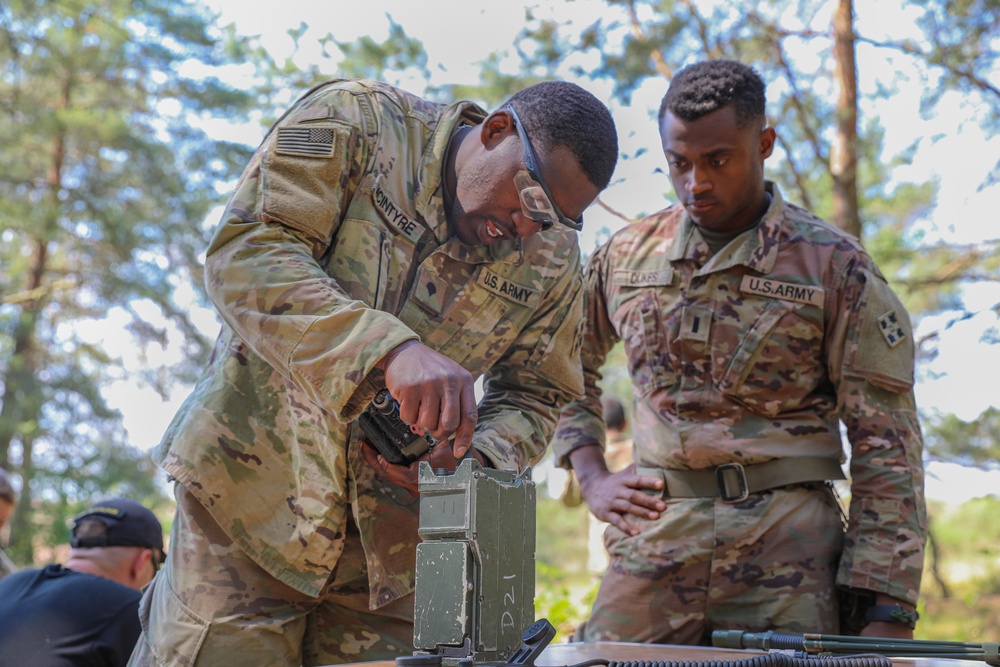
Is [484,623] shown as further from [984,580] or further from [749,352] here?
[984,580]

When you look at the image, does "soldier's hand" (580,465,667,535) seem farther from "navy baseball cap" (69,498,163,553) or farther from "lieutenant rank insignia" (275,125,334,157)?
"navy baseball cap" (69,498,163,553)

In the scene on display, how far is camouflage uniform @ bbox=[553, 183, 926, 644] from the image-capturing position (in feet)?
A: 10.2

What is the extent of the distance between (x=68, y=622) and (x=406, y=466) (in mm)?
2237

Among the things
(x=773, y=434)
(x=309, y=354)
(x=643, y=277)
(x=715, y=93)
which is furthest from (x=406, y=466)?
(x=715, y=93)

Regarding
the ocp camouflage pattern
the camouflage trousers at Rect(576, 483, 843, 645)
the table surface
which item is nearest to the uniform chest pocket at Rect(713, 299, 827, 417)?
the camouflage trousers at Rect(576, 483, 843, 645)

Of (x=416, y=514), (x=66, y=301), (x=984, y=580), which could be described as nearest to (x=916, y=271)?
(x=984, y=580)

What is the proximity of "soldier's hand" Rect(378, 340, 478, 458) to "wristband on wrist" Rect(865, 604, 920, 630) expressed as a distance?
1.73 meters

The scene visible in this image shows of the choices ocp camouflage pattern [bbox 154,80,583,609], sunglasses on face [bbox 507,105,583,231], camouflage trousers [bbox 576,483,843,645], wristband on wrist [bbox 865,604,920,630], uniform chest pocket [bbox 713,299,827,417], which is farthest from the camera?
uniform chest pocket [bbox 713,299,827,417]

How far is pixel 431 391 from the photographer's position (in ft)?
5.86

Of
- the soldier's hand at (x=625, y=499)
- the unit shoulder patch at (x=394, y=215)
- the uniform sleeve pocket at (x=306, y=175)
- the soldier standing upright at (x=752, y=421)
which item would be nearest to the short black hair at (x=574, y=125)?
the unit shoulder patch at (x=394, y=215)

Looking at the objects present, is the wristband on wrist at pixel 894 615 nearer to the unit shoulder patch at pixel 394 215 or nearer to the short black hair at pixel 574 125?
the short black hair at pixel 574 125

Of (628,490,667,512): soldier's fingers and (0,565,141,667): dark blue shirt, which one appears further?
(0,565,141,667): dark blue shirt

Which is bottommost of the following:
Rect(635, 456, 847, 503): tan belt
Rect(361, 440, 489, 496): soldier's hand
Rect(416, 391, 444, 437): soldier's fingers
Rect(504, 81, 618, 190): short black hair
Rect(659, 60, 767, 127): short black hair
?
Rect(635, 456, 847, 503): tan belt

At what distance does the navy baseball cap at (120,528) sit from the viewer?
4.21m
